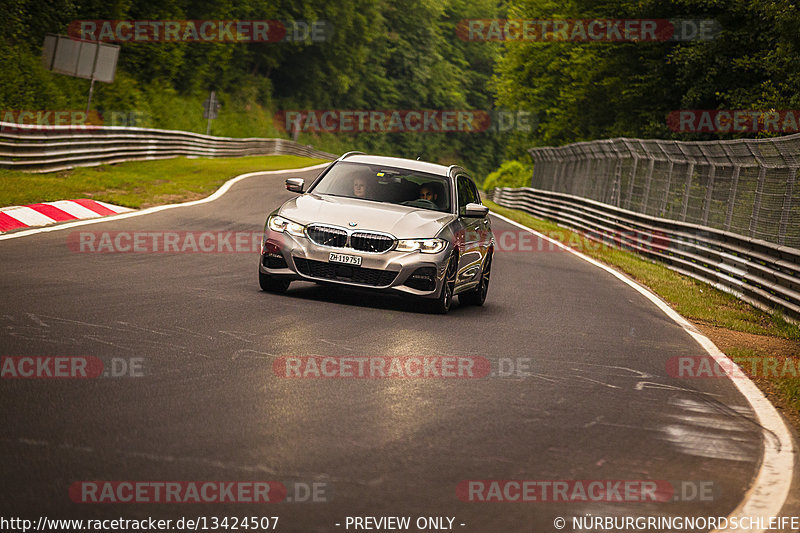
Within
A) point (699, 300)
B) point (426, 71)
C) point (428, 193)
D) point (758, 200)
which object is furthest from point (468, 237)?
point (426, 71)

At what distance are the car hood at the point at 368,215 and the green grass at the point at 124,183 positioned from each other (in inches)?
290

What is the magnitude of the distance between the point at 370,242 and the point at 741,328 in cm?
514

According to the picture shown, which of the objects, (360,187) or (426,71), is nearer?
(360,187)

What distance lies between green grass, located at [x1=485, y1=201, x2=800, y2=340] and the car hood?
4262mm

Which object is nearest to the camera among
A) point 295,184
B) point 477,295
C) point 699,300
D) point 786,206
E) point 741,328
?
point 295,184

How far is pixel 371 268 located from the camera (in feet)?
35.3

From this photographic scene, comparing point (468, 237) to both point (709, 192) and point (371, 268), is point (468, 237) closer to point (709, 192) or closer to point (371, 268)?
point (371, 268)

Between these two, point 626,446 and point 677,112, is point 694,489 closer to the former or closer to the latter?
point 626,446

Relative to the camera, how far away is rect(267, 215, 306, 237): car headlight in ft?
36.1

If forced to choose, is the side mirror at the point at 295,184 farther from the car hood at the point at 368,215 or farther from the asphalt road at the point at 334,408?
the asphalt road at the point at 334,408

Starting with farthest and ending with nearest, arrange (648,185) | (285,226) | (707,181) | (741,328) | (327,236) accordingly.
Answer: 1. (648,185)
2. (707,181)
3. (741,328)
4. (285,226)
5. (327,236)

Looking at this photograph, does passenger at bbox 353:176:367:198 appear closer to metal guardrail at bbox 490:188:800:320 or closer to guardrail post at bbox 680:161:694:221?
metal guardrail at bbox 490:188:800:320

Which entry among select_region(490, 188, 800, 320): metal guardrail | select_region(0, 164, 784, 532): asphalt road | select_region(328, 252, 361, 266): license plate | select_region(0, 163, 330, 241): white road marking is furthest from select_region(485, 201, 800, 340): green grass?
select_region(0, 163, 330, 241): white road marking

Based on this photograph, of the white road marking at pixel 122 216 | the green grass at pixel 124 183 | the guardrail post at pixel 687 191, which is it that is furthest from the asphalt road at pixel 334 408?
the guardrail post at pixel 687 191
